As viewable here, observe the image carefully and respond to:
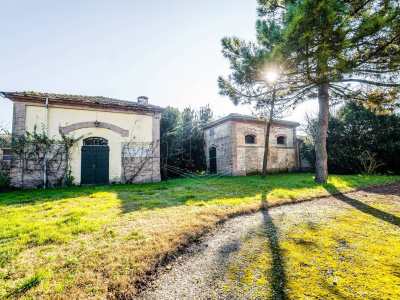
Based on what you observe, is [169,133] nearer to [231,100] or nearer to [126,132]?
[126,132]

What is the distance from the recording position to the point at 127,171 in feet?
32.0

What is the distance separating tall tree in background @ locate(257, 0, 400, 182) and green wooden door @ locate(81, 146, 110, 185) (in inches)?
339

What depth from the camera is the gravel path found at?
1.77 meters

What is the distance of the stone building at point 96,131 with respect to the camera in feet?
27.4

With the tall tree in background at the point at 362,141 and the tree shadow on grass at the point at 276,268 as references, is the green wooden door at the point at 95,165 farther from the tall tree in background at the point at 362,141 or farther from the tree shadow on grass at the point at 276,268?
the tall tree in background at the point at 362,141

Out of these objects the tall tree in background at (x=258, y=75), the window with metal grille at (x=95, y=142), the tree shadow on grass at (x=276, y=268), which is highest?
the tall tree in background at (x=258, y=75)

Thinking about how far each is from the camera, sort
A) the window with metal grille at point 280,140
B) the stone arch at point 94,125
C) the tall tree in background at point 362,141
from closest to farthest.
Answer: the stone arch at point 94,125 < the tall tree in background at point 362,141 < the window with metal grille at point 280,140

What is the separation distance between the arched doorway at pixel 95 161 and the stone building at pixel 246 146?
25.5ft

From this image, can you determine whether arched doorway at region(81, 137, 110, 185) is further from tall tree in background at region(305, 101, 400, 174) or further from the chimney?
tall tree in background at region(305, 101, 400, 174)

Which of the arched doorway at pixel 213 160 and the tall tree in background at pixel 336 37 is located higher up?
the tall tree in background at pixel 336 37

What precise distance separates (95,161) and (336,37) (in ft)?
34.9

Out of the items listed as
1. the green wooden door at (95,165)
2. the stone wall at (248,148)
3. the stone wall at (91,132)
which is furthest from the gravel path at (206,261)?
the stone wall at (248,148)

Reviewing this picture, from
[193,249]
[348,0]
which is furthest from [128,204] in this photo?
[348,0]

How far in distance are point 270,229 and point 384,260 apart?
1418 millimetres
